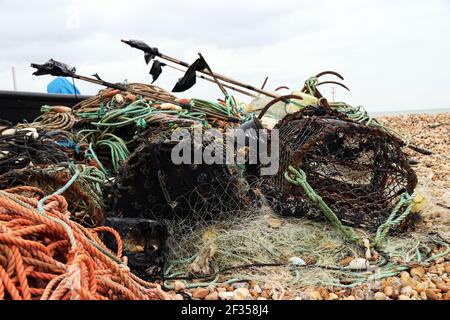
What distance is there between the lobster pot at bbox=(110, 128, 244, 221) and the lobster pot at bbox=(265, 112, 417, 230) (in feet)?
1.52

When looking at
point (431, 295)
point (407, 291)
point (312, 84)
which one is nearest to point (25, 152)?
point (407, 291)

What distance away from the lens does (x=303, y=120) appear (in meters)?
3.29

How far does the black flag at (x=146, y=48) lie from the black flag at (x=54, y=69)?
844mm

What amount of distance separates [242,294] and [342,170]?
5.07 feet

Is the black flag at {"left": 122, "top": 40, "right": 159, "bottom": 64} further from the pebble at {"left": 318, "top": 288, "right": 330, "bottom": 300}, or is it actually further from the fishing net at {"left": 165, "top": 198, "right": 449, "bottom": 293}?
the pebble at {"left": 318, "top": 288, "right": 330, "bottom": 300}

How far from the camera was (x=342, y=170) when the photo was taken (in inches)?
133

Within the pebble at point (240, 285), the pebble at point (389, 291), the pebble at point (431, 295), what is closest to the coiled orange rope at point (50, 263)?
the pebble at point (240, 285)

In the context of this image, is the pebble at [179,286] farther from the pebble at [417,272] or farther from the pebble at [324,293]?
the pebble at [417,272]

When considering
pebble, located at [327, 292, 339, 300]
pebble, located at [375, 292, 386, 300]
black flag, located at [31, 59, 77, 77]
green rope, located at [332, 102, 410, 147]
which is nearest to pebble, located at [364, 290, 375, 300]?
pebble, located at [375, 292, 386, 300]
